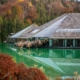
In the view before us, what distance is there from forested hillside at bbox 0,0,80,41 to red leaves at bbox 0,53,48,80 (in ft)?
107

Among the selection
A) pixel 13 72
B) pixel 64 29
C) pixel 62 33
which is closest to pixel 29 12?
pixel 64 29

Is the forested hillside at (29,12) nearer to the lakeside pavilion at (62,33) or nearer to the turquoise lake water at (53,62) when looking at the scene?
the lakeside pavilion at (62,33)

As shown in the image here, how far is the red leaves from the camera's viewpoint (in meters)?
4.95

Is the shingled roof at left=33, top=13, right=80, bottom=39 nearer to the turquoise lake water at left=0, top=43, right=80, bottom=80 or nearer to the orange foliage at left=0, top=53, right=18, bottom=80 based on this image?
the turquoise lake water at left=0, top=43, right=80, bottom=80

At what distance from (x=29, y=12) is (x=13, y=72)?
53.3 m

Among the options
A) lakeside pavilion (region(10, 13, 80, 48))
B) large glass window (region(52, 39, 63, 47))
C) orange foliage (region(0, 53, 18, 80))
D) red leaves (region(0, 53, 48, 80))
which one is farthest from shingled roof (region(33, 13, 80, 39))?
orange foliage (region(0, 53, 18, 80))

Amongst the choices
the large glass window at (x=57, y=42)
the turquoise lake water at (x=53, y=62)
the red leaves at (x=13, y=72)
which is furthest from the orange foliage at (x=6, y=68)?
the large glass window at (x=57, y=42)

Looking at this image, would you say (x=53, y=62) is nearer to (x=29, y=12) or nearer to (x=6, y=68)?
(x=6, y=68)

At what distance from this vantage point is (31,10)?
57.7 metres

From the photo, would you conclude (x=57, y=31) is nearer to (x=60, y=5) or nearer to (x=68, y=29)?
(x=68, y=29)

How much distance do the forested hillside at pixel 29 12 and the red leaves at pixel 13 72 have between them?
32724 mm

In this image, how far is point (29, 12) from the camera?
190 ft

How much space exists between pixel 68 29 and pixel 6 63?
24.5 metres

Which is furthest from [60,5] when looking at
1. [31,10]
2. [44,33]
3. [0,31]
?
[44,33]
